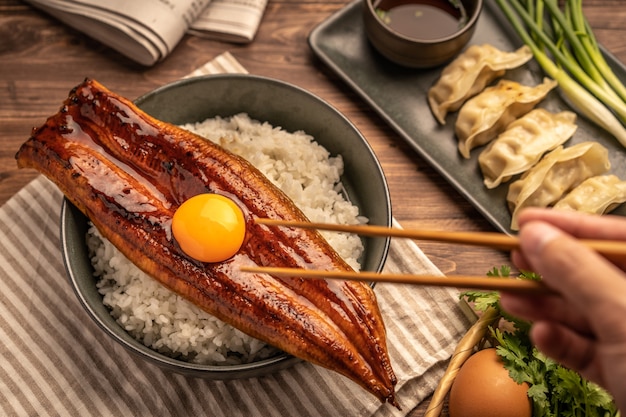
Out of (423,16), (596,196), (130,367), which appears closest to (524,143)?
(596,196)

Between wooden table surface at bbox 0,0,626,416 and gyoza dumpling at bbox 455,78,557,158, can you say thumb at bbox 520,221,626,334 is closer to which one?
wooden table surface at bbox 0,0,626,416

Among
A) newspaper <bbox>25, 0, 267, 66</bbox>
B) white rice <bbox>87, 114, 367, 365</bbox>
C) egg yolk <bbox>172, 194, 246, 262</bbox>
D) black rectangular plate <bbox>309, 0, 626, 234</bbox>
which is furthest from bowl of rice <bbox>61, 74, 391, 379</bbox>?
newspaper <bbox>25, 0, 267, 66</bbox>

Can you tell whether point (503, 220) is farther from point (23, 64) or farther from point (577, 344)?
point (23, 64)

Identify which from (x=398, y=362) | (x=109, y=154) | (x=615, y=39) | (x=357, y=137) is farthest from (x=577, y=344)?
(x=615, y=39)

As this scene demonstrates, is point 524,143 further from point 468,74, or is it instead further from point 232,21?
point 232,21

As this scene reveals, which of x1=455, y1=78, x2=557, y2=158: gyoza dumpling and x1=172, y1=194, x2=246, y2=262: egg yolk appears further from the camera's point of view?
x1=455, y1=78, x2=557, y2=158: gyoza dumpling

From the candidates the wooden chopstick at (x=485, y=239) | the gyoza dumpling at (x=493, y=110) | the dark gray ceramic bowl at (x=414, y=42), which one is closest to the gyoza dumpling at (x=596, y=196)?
the gyoza dumpling at (x=493, y=110)
